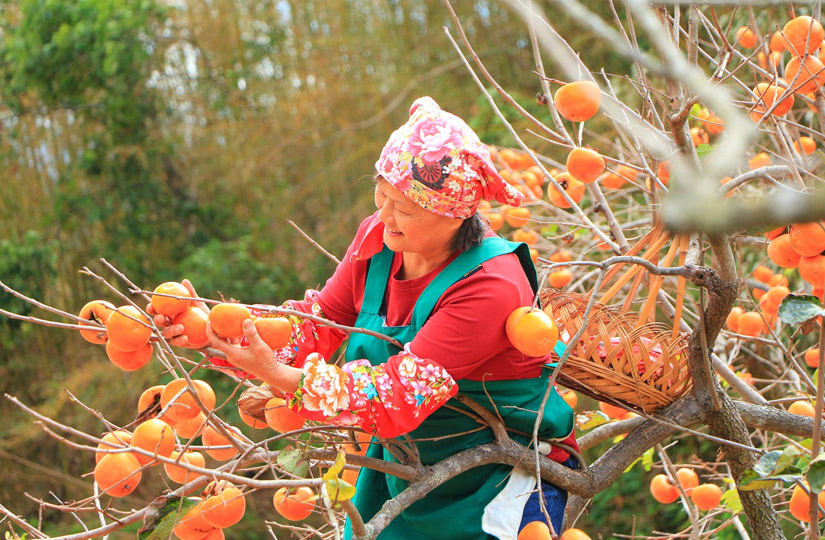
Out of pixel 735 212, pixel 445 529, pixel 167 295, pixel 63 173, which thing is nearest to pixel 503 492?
pixel 445 529

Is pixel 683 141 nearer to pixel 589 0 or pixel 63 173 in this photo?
pixel 589 0

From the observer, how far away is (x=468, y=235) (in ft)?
4.39

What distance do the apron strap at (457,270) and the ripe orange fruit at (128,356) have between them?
413 mm

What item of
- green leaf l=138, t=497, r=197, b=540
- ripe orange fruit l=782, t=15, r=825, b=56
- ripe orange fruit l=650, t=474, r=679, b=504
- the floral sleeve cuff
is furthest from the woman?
ripe orange fruit l=782, t=15, r=825, b=56

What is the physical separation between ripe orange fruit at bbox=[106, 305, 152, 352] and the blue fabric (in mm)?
646

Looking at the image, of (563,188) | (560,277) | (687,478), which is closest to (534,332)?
(563,188)

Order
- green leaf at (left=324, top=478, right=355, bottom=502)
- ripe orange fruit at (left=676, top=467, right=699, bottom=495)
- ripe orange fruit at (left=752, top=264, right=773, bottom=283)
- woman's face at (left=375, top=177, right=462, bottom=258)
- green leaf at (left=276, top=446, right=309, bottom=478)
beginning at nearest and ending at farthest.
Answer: green leaf at (left=324, top=478, right=355, bottom=502) → green leaf at (left=276, top=446, right=309, bottom=478) → woman's face at (left=375, top=177, right=462, bottom=258) → ripe orange fruit at (left=676, top=467, right=699, bottom=495) → ripe orange fruit at (left=752, top=264, right=773, bottom=283)

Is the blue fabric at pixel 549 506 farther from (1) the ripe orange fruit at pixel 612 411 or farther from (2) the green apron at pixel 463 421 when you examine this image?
(1) the ripe orange fruit at pixel 612 411

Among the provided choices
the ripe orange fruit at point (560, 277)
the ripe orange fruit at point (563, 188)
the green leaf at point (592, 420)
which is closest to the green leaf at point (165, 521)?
the green leaf at point (592, 420)

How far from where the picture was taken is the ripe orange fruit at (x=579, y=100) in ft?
4.26

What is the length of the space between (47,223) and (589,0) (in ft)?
10.5

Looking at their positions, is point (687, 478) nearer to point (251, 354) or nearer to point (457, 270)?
point (457, 270)

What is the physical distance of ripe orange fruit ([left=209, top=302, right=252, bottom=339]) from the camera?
1134mm

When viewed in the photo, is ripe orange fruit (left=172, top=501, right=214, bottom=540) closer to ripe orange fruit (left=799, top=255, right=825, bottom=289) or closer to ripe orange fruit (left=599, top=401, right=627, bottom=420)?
ripe orange fruit (left=599, top=401, right=627, bottom=420)
